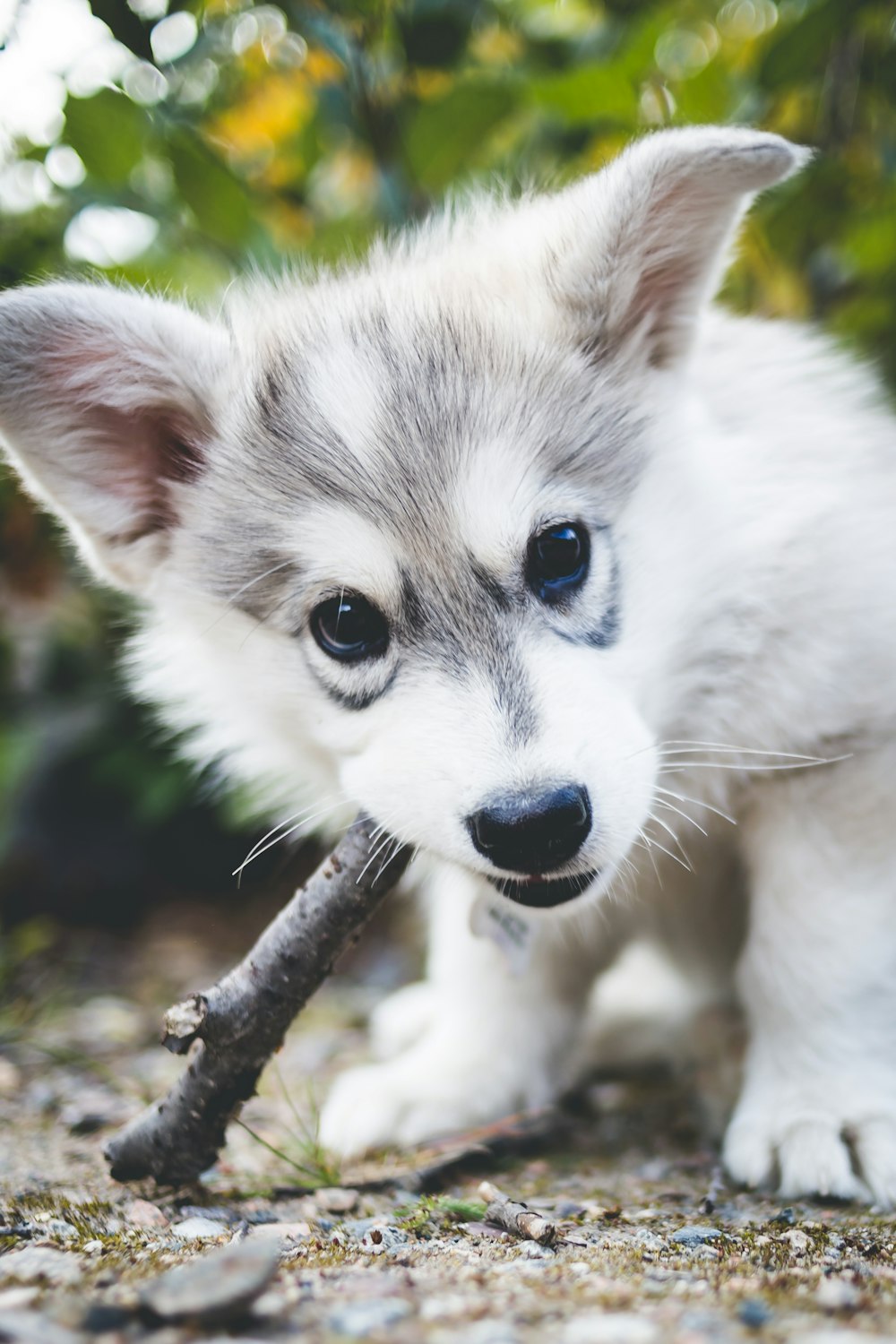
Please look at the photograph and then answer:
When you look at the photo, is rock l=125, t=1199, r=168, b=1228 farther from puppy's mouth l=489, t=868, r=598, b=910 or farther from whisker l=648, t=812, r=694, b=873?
whisker l=648, t=812, r=694, b=873

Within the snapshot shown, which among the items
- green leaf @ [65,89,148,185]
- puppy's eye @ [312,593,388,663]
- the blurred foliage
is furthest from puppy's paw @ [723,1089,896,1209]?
green leaf @ [65,89,148,185]

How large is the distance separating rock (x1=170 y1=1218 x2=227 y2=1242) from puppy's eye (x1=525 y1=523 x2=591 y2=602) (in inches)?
46.9

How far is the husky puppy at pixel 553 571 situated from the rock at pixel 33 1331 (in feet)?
2.95

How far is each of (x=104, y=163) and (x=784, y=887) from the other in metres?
2.53

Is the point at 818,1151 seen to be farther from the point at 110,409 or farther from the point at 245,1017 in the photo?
the point at 110,409

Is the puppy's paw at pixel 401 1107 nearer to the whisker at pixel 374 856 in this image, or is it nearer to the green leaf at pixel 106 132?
the whisker at pixel 374 856

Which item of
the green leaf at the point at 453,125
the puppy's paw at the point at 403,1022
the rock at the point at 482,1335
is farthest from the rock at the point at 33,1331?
the green leaf at the point at 453,125

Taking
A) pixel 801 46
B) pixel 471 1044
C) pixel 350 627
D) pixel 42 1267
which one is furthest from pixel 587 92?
pixel 42 1267

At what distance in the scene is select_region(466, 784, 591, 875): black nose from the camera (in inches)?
73.0

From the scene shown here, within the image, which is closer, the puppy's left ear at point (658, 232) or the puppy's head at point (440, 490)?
the puppy's head at point (440, 490)

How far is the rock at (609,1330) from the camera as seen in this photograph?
4.20ft

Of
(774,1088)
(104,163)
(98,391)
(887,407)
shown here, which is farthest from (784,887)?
(104,163)

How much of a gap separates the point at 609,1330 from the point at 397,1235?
0.61m

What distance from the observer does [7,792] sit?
13.5 feet
